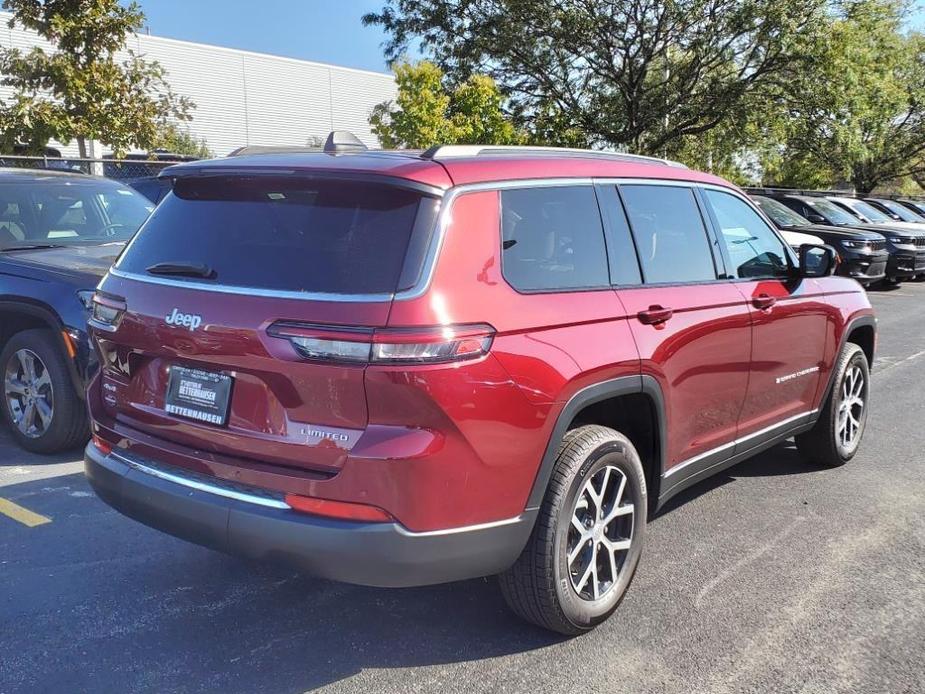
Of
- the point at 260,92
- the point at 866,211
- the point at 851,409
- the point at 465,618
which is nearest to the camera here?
the point at 465,618

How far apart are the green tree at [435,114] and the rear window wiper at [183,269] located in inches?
427

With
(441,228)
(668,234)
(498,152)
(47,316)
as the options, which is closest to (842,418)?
(668,234)

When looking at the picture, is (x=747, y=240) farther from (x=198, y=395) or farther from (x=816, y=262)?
(x=198, y=395)

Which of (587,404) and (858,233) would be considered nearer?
(587,404)

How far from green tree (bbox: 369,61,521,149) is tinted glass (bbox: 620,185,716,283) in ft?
33.0

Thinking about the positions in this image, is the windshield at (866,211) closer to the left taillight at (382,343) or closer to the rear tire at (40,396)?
the rear tire at (40,396)

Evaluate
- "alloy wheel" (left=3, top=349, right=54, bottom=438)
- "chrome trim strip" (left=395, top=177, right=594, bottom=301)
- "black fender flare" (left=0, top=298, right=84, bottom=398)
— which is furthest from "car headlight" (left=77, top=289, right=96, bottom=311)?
"chrome trim strip" (left=395, top=177, right=594, bottom=301)

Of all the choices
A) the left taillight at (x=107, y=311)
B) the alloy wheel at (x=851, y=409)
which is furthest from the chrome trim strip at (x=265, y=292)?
the alloy wheel at (x=851, y=409)

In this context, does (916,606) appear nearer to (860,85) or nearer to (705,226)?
(705,226)

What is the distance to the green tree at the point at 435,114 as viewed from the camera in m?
14.4

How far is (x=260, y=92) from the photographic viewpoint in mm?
39844

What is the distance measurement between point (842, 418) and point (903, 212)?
20675 mm

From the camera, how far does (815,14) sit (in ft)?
56.3

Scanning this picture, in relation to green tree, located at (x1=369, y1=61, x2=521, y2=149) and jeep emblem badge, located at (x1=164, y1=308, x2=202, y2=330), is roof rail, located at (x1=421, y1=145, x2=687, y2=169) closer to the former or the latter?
jeep emblem badge, located at (x1=164, y1=308, x2=202, y2=330)
